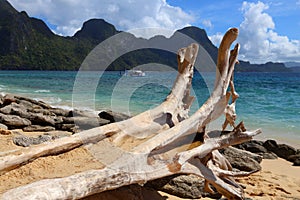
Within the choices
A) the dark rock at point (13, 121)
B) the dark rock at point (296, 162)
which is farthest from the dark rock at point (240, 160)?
the dark rock at point (13, 121)

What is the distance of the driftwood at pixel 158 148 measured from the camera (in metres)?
2.56

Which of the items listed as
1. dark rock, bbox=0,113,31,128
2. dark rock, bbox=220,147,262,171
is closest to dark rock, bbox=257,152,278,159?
dark rock, bbox=220,147,262,171

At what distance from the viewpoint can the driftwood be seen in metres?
2.56

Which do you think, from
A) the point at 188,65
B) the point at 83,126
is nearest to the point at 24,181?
the point at 188,65

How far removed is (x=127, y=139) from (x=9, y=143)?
83.6 inches

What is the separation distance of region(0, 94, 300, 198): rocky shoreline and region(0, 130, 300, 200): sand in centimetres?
19

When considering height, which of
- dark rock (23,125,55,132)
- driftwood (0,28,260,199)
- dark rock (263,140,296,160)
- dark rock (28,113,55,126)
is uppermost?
driftwood (0,28,260,199)

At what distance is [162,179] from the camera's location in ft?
13.8

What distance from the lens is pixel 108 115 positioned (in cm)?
971

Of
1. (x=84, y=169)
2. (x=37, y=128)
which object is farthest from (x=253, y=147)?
(x=84, y=169)

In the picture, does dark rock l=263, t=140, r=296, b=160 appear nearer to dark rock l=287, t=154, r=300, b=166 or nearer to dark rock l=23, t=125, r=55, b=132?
dark rock l=287, t=154, r=300, b=166

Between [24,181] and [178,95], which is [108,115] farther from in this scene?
[24,181]

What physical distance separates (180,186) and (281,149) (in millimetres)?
4619

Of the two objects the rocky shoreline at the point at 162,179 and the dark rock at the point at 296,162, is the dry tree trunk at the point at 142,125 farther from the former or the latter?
the dark rock at the point at 296,162
